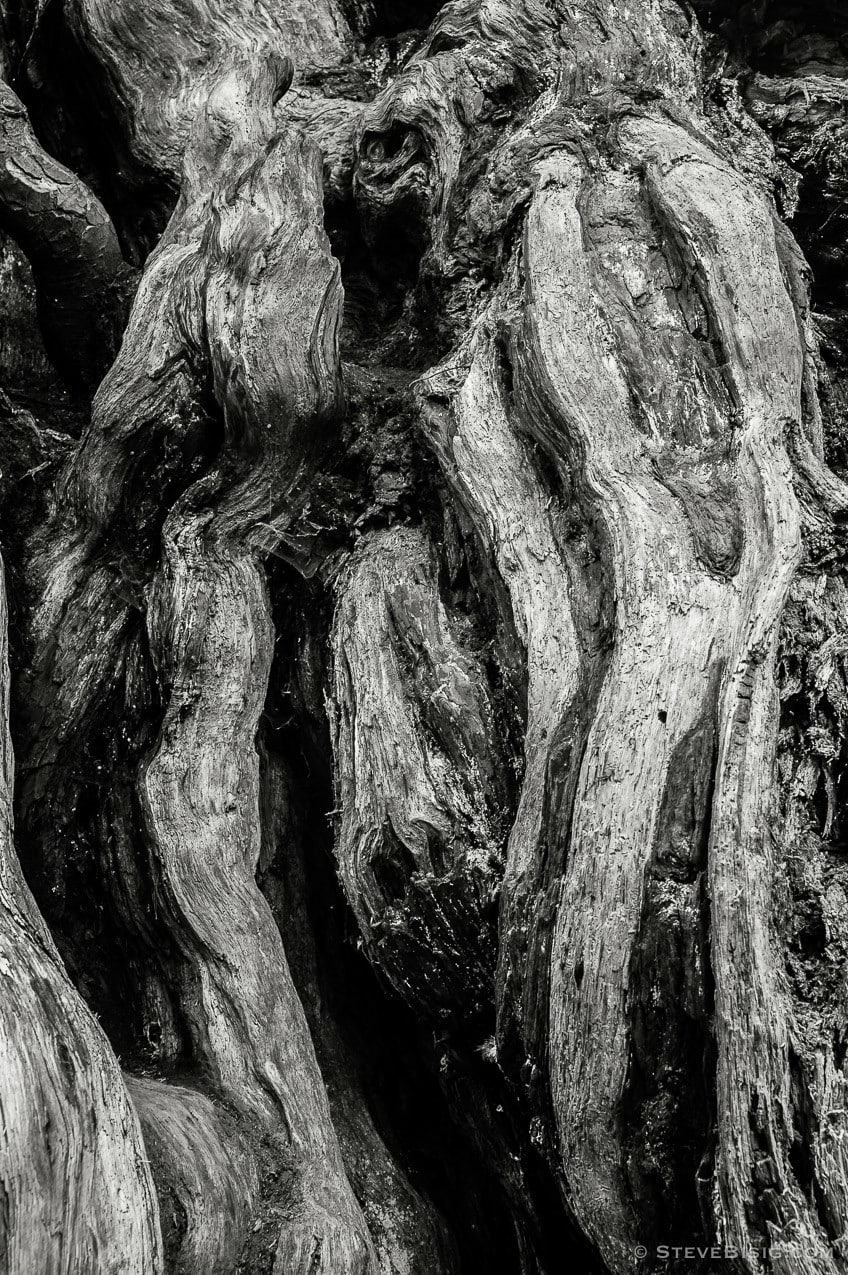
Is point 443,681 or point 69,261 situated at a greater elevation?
point 69,261

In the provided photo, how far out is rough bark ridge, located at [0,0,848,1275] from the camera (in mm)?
2490

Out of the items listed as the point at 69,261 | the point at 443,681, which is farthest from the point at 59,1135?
the point at 69,261

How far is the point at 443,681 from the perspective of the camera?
10.6 feet

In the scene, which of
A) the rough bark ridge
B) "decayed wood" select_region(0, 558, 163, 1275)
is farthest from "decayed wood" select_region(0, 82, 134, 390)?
"decayed wood" select_region(0, 558, 163, 1275)

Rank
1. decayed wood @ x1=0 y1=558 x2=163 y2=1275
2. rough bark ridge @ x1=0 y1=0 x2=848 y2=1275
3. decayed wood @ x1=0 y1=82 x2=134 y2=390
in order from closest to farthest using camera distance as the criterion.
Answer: decayed wood @ x1=0 y1=558 x2=163 y2=1275 < rough bark ridge @ x1=0 y1=0 x2=848 y2=1275 < decayed wood @ x1=0 y1=82 x2=134 y2=390

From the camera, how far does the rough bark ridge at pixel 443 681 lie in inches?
98.0

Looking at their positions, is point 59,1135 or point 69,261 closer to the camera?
point 59,1135

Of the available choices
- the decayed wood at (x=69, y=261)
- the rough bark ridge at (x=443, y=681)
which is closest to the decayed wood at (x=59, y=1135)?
the rough bark ridge at (x=443, y=681)

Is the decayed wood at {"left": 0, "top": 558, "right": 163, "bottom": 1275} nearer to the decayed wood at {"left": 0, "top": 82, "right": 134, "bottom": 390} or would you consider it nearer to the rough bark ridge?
the rough bark ridge

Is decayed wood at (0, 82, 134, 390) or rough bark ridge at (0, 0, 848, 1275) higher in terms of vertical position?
decayed wood at (0, 82, 134, 390)

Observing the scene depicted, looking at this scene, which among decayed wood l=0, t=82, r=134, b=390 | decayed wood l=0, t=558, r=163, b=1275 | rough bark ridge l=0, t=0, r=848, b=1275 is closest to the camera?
decayed wood l=0, t=558, r=163, b=1275

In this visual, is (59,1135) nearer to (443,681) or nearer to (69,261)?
(443,681)

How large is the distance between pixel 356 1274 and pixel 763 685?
1.96 m

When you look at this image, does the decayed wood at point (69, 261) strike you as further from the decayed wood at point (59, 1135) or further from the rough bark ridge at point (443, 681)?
the decayed wood at point (59, 1135)
